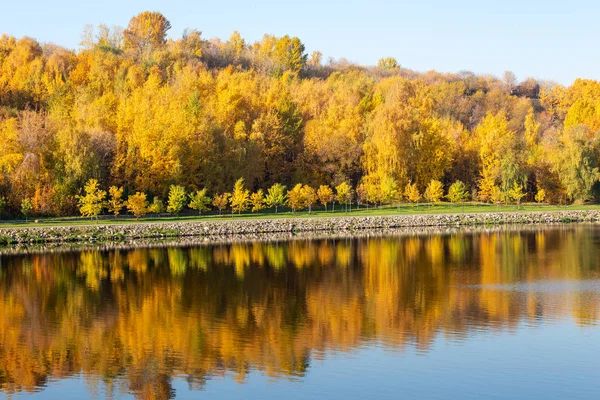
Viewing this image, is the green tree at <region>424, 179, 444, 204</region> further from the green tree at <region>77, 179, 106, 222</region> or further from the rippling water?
the rippling water

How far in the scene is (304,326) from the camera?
24141 mm

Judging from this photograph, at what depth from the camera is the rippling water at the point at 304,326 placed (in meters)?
18.2

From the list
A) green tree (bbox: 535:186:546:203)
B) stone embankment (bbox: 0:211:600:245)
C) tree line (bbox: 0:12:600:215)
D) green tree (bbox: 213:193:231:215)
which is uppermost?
tree line (bbox: 0:12:600:215)

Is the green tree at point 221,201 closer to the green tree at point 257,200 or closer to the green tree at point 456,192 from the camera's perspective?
the green tree at point 257,200

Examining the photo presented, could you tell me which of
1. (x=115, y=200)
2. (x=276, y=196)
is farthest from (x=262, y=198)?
(x=115, y=200)

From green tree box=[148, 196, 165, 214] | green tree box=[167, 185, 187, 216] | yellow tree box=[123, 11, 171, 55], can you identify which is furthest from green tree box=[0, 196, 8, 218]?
yellow tree box=[123, 11, 171, 55]

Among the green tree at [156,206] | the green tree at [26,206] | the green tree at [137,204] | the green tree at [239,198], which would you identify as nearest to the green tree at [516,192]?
the green tree at [239,198]

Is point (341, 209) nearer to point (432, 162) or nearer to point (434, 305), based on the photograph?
point (432, 162)

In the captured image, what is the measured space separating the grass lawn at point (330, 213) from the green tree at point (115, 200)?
781 millimetres

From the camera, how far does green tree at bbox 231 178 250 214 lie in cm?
6744

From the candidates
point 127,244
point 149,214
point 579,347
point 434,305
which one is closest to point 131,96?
point 149,214

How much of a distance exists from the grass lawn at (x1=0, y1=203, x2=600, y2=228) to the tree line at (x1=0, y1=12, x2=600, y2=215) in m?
1.68

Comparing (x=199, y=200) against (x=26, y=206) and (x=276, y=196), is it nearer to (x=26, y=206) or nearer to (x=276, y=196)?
(x=276, y=196)

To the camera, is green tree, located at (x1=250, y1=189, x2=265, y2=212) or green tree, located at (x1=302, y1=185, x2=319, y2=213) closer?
green tree, located at (x1=250, y1=189, x2=265, y2=212)
